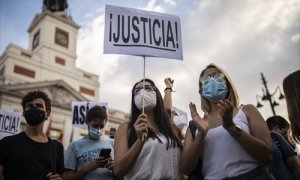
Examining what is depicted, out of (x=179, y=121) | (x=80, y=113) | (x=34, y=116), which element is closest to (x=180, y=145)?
(x=179, y=121)

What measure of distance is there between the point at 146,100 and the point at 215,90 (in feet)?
2.20

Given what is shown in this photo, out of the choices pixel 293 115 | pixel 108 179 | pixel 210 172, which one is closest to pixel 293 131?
pixel 293 115

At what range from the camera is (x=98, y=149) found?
360cm

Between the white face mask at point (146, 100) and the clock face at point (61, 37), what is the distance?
34.1 metres

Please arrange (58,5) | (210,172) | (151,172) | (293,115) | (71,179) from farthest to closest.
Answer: (58,5) → (71,179) → (151,172) → (210,172) → (293,115)

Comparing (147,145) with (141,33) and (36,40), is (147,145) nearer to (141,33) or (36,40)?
(141,33)

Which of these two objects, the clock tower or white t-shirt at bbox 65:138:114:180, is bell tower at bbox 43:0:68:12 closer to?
the clock tower

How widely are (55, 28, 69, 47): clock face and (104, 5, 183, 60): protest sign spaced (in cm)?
3358

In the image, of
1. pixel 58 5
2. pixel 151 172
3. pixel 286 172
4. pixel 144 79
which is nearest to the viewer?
pixel 151 172

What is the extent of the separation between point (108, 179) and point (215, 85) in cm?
179

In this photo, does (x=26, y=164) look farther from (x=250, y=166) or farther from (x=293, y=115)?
(x=293, y=115)

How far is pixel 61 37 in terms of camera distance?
35.5m

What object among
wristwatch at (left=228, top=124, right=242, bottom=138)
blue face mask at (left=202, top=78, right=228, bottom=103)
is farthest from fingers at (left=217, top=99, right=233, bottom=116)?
blue face mask at (left=202, top=78, right=228, bottom=103)

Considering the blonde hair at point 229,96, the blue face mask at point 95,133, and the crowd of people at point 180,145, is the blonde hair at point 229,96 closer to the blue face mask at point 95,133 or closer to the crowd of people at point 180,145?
the crowd of people at point 180,145
